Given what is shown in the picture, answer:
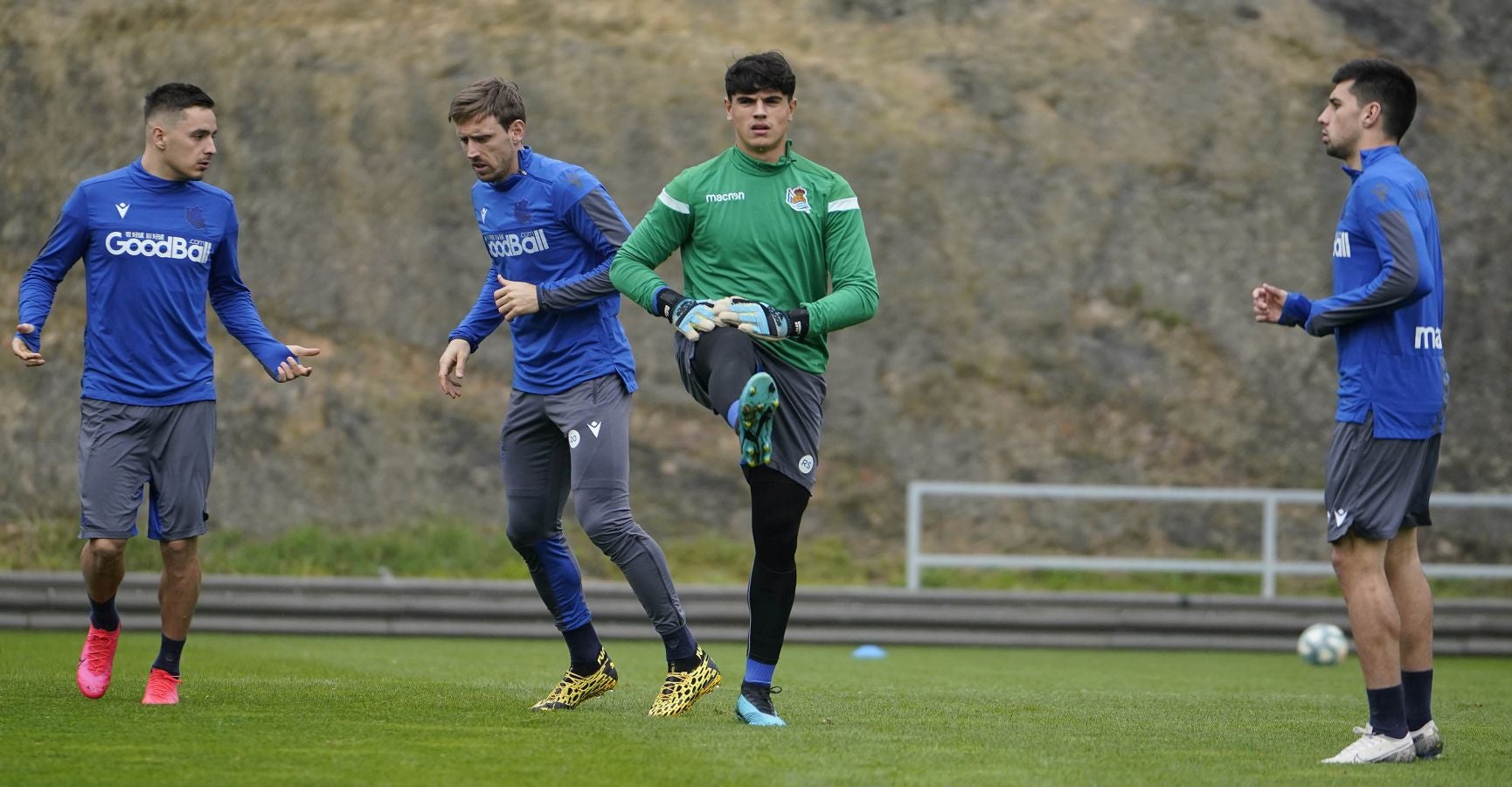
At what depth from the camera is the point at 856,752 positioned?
500cm

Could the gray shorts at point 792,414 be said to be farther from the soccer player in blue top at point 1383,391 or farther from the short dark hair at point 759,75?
the soccer player in blue top at point 1383,391

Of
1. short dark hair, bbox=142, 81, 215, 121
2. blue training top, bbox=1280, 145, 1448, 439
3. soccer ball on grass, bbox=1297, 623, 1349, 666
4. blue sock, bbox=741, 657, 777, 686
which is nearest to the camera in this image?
blue training top, bbox=1280, 145, 1448, 439

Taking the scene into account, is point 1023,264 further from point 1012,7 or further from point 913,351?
A: point 1012,7

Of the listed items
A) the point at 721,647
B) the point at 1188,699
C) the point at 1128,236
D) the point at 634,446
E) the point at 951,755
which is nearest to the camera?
the point at 951,755

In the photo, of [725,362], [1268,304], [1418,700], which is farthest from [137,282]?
[1418,700]

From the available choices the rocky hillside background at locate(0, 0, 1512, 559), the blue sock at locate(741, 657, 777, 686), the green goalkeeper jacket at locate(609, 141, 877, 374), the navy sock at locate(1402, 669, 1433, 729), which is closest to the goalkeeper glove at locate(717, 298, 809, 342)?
the green goalkeeper jacket at locate(609, 141, 877, 374)

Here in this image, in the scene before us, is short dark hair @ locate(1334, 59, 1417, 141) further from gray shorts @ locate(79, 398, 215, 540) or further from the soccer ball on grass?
the soccer ball on grass

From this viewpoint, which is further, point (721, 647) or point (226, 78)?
point (226, 78)

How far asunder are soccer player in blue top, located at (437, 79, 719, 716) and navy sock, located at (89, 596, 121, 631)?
5.13 feet

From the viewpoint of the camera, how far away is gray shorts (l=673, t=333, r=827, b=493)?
5.57m

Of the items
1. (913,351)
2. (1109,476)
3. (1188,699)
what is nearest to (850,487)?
(913,351)

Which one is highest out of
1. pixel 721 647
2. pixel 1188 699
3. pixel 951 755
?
pixel 951 755

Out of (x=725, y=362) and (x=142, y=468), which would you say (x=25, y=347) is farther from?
(x=725, y=362)

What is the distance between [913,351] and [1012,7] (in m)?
4.46
